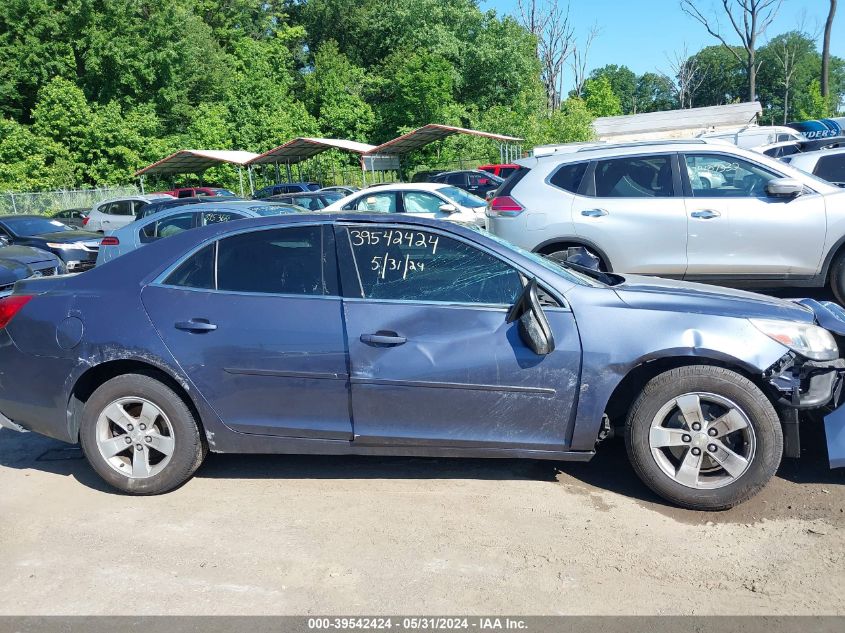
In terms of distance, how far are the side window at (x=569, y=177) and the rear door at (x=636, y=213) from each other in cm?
7

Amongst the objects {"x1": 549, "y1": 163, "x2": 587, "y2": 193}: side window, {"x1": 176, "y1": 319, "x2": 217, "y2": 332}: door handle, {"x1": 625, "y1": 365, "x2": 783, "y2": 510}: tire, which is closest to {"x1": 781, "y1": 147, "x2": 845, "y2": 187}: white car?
{"x1": 549, "y1": 163, "x2": 587, "y2": 193}: side window

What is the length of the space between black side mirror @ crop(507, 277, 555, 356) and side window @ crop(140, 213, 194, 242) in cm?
788

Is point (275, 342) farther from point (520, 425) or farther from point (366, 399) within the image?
point (520, 425)

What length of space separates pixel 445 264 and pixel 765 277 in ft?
15.8

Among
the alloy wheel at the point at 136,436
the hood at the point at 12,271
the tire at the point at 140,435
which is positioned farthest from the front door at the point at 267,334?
the hood at the point at 12,271

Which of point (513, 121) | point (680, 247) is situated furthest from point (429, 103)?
point (680, 247)

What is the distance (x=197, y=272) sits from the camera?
4.48 m

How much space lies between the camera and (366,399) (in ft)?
13.6

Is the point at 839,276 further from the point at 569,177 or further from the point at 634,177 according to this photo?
the point at 569,177

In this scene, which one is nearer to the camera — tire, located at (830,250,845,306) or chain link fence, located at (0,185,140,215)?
tire, located at (830,250,845,306)

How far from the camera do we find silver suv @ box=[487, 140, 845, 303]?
7.56 meters

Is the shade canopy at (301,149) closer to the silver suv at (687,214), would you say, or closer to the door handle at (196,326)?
the silver suv at (687,214)

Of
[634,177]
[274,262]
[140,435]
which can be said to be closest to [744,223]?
[634,177]

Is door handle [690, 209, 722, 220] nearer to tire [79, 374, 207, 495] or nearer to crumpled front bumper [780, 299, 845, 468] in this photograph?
crumpled front bumper [780, 299, 845, 468]
